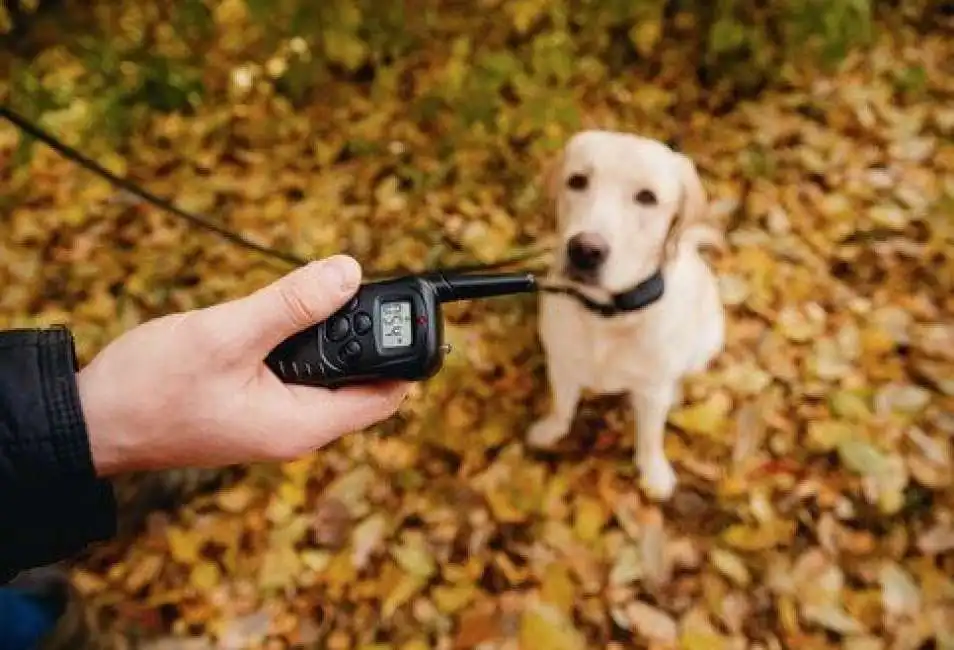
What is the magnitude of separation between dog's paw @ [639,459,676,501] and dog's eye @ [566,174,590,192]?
2.77 feet

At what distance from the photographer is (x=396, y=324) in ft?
3.94

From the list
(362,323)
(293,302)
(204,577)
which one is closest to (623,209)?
(362,323)

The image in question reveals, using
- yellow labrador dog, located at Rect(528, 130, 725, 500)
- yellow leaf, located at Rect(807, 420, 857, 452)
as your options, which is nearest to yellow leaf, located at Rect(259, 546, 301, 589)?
yellow labrador dog, located at Rect(528, 130, 725, 500)

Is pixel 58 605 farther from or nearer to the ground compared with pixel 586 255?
nearer to the ground

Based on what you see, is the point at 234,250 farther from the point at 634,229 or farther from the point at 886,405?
the point at 886,405

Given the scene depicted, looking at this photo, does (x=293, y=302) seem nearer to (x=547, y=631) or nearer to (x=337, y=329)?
(x=337, y=329)

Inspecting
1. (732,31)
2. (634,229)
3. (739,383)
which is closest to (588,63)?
(732,31)

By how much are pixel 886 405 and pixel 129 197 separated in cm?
265

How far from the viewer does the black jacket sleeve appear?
997 millimetres

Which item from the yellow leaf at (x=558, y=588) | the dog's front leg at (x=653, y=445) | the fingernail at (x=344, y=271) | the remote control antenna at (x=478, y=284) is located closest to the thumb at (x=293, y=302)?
the fingernail at (x=344, y=271)

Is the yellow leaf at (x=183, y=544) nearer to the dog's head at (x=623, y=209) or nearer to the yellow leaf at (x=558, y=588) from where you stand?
the yellow leaf at (x=558, y=588)

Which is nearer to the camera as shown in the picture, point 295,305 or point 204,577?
point 295,305

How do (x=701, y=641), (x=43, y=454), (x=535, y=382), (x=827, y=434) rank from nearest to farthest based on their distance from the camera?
(x=43, y=454) < (x=701, y=641) < (x=827, y=434) < (x=535, y=382)

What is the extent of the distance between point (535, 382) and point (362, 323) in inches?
56.6
